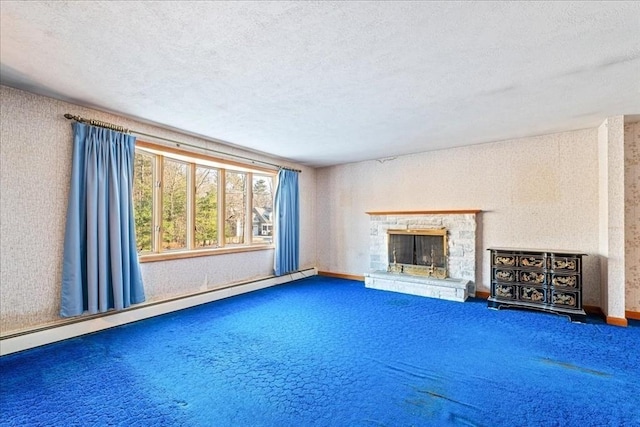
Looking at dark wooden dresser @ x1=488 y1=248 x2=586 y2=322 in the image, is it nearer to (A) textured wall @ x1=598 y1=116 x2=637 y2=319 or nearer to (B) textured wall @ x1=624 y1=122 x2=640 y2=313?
(A) textured wall @ x1=598 y1=116 x2=637 y2=319

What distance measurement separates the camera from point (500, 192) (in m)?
4.56

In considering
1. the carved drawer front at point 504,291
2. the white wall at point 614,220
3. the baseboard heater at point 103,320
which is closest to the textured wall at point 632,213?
the white wall at point 614,220

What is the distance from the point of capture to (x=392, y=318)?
364cm

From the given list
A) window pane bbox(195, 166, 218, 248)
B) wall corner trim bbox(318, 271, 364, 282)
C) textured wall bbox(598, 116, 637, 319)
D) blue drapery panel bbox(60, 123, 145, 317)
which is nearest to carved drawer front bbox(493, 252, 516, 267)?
textured wall bbox(598, 116, 637, 319)

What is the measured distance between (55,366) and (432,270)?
478cm

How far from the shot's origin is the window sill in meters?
3.79

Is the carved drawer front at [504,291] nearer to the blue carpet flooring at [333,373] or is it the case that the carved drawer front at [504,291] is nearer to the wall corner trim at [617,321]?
the blue carpet flooring at [333,373]

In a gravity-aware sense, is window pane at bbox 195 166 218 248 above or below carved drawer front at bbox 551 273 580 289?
above

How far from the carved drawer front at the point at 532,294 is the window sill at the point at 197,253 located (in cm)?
393

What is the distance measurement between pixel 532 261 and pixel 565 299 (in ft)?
1.81

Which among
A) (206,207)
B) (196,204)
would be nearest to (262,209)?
(206,207)

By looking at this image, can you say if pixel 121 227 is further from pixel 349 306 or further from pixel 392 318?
pixel 392 318

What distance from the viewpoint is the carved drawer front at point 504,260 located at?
405cm

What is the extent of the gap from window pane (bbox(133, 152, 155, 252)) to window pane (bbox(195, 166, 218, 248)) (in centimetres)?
69
